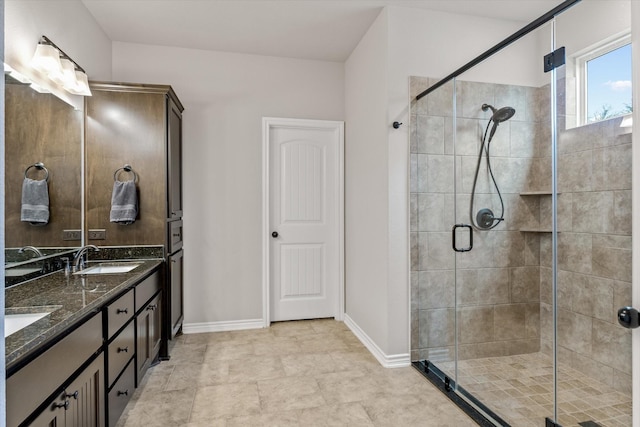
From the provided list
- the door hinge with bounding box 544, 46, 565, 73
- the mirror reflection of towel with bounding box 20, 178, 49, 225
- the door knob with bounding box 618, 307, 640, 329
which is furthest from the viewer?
the mirror reflection of towel with bounding box 20, 178, 49, 225

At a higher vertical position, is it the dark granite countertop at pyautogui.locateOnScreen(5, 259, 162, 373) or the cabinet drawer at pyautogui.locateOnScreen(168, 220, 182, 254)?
the cabinet drawer at pyautogui.locateOnScreen(168, 220, 182, 254)

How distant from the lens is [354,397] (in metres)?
2.30

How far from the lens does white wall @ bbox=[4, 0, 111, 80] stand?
6.47 feet

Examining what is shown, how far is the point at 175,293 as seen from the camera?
311 cm

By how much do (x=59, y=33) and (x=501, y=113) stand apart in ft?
9.55

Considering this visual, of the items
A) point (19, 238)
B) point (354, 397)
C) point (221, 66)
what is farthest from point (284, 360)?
point (221, 66)

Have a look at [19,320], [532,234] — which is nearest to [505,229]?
[532,234]

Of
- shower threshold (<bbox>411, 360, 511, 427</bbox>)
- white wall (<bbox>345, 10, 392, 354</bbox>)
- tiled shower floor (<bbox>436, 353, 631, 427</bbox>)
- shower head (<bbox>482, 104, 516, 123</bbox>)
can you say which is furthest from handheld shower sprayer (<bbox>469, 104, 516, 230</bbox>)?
shower threshold (<bbox>411, 360, 511, 427</bbox>)

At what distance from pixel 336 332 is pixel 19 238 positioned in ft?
8.34

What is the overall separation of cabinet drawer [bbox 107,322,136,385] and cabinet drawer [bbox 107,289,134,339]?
6 cm

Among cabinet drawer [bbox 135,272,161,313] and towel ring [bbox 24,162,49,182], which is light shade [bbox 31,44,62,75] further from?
cabinet drawer [bbox 135,272,161,313]

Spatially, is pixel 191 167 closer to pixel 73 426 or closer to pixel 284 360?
pixel 284 360

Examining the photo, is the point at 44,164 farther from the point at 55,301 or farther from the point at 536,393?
the point at 536,393

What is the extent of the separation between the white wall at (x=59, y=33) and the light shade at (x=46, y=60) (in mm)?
32
